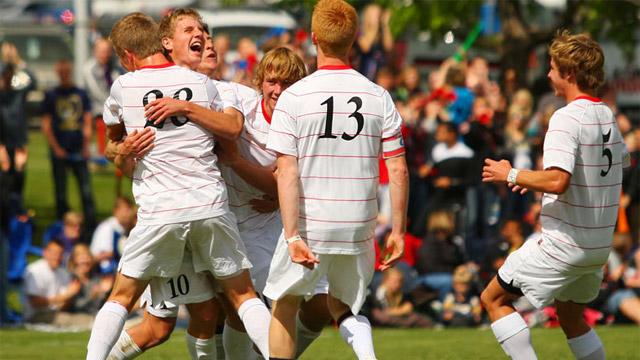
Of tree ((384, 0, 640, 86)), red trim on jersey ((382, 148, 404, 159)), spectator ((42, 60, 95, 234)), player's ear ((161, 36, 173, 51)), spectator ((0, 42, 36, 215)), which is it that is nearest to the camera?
red trim on jersey ((382, 148, 404, 159))

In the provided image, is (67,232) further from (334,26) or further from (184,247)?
(334,26)

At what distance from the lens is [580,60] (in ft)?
23.6

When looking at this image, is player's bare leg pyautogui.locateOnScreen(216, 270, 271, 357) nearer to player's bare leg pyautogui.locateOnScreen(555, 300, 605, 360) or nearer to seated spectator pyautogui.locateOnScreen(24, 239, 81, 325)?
player's bare leg pyautogui.locateOnScreen(555, 300, 605, 360)

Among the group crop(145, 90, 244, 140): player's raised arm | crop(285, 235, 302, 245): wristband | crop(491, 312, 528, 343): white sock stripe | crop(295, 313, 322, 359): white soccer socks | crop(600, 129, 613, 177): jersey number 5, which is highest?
crop(145, 90, 244, 140): player's raised arm

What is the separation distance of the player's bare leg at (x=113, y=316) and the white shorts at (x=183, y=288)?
0.11m

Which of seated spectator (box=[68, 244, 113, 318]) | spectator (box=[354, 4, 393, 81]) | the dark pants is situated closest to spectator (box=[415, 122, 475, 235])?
spectator (box=[354, 4, 393, 81])

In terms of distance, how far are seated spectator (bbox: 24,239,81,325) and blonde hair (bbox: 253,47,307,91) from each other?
6630 mm

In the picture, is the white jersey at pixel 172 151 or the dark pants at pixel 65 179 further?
the dark pants at pixel 65 179

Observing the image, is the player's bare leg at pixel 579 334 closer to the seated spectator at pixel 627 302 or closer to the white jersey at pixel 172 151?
the white jersey at pixel 172 151

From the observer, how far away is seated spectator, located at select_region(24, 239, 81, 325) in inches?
531

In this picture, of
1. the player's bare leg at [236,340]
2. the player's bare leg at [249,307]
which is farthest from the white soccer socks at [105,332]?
the player's bare leg at [236,340]

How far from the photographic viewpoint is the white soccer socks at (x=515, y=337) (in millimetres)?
7359

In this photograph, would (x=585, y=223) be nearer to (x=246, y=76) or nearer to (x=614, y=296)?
(x=614, y=296)

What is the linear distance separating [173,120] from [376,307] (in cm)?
661
